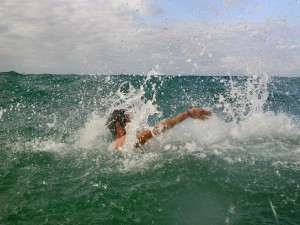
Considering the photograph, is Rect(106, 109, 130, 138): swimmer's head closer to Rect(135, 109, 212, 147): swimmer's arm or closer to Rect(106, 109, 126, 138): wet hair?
Rect(106, 109, 126, 138): wet hair

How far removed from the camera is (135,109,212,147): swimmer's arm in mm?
5577

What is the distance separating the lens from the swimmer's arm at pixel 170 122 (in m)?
5.58

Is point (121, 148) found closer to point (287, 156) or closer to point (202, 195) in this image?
point (202, 195)

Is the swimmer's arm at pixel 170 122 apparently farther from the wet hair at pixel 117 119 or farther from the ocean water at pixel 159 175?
the wet hair at pixel 117 119

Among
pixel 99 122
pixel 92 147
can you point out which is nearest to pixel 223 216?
pixel 92 147

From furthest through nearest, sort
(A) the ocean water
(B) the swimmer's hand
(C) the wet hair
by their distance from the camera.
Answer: (C) the wet hair → (B) the swimmer's hand → (A) the ocean water

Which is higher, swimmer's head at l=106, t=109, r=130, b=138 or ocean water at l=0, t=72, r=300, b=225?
swimmer's head at l=106, t=109, r=130, b=138

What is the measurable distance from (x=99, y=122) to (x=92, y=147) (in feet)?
6.05

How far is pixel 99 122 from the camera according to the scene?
9.06 meters

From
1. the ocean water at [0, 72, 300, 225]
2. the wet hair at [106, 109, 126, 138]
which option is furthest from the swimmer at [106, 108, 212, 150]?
the ocean water at [0, 72, 300, 225]

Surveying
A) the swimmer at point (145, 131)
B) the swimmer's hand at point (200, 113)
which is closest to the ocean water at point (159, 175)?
the swimmer at point (145, 131)

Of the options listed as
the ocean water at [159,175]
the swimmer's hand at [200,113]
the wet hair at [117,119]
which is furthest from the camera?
the wet hair at [117,119]

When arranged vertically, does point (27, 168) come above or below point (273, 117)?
below

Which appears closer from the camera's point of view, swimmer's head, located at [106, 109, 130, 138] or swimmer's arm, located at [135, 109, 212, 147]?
swimmer's arm, located at [135, 109, 212, 147]
